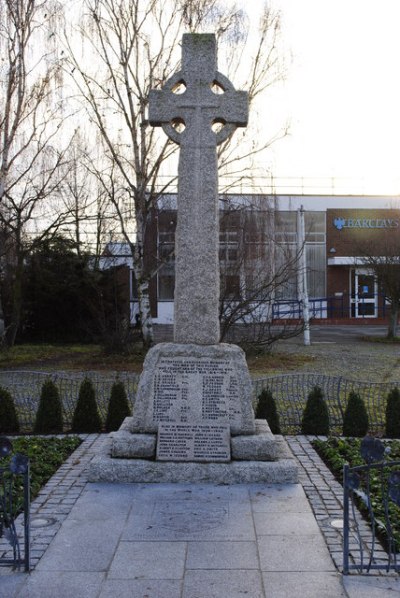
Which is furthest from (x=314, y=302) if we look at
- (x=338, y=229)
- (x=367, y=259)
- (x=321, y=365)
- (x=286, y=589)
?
(x=286, y=589)

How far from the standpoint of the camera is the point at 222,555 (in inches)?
187

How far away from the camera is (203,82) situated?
7.21 metres

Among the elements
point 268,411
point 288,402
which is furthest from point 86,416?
point 288,402

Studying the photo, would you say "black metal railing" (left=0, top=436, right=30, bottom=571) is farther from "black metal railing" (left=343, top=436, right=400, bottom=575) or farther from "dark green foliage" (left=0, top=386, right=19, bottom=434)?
"dark green foliage" (left=0, top=386, right=19, bottom=434)

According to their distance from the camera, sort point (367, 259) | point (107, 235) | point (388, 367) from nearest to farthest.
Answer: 1. point (388, 367)
2. point (367, 259)
3. point (107, 235)

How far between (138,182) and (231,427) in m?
14.0

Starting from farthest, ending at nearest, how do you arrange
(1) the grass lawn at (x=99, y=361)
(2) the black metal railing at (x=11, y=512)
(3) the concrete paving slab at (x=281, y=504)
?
(1) the grass lawn at (x=99, y=361), (3) the concrete paving slab at (x=281, y=504), (2) the black metal railing at (x=11, y=512)

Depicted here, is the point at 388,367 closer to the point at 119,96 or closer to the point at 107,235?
the point at 119,96

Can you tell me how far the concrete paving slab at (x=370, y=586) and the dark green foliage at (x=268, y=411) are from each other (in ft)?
16.8

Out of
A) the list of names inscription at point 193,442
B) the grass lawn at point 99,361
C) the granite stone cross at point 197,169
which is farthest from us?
the grass lawn at point 99,361

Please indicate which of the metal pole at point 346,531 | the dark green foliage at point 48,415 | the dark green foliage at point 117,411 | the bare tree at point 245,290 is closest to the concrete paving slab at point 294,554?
the metal pole at point 346,531

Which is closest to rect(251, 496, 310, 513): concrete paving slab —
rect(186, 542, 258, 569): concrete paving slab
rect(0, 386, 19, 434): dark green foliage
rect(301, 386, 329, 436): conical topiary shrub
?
rect(186, 542, 258, 569): concrete paving slab

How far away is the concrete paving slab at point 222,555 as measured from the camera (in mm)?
4559

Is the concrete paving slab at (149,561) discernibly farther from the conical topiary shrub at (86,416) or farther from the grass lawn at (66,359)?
the grass lawn at (66,359)
